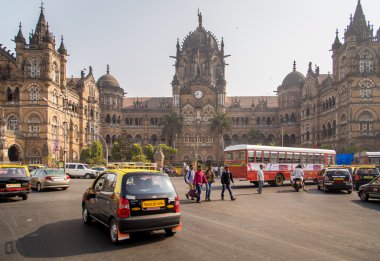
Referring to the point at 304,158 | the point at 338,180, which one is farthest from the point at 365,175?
the point at 304,158

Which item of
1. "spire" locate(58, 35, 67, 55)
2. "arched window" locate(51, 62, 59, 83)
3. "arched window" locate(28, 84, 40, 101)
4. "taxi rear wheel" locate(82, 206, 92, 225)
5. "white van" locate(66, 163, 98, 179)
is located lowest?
"white van" locate(66, 163, 98, 179)

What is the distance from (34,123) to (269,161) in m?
37.4

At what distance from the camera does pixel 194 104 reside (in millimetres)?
70062

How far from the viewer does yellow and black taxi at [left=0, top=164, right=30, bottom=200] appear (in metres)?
15.0

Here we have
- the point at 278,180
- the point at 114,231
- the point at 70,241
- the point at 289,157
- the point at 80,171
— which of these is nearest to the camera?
the point at 114,231

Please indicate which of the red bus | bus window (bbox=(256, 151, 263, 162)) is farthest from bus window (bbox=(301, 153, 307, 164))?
bus window (bbox=(256, 151, 263, 162))

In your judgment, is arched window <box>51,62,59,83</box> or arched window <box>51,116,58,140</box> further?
arched window <box>51,62,59,83</box>

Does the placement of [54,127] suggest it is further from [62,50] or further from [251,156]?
[251,156]

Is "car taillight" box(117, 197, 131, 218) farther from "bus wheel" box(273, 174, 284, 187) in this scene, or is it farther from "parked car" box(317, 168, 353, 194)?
"bus wheel" box(273, 174, 284, 187)

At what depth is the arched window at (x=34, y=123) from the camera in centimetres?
4853

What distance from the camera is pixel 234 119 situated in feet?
240

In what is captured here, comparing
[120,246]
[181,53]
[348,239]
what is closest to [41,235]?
[120,246]

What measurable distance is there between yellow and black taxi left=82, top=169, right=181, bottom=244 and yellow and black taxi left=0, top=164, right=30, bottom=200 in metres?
8.51

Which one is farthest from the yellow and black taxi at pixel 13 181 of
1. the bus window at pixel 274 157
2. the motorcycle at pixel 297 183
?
the bus window at pixel 274 157
